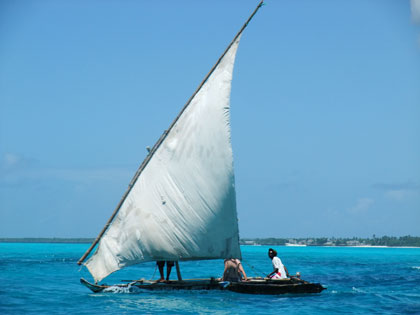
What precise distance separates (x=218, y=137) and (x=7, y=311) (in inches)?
464

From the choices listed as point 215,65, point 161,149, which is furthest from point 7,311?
point 215,65

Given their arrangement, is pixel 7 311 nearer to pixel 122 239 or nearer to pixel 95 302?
pixel 95 302

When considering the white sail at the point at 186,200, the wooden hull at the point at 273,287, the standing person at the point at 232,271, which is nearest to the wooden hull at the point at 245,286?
the wooden hull at the point at 273,287

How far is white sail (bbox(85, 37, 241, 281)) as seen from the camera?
26.3 metres

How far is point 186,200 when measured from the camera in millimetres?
26234

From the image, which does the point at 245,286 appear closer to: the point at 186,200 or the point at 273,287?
the point at 273,287

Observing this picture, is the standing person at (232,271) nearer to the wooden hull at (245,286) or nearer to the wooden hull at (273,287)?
the wooden hull at (245,286)

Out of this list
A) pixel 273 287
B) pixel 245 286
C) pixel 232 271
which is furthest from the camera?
pixel 232 271

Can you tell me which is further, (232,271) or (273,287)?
(232,271)

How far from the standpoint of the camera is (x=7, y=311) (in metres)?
24.3

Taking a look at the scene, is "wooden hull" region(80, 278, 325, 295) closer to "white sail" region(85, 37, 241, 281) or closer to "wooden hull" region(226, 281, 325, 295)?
"wooden hull" region(226, 281, 325, 295)

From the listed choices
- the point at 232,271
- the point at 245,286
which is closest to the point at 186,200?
the point at 232,271

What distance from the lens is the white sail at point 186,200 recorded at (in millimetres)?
26266

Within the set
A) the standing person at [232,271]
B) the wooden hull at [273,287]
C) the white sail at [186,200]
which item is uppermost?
the white sail at [186,200]
